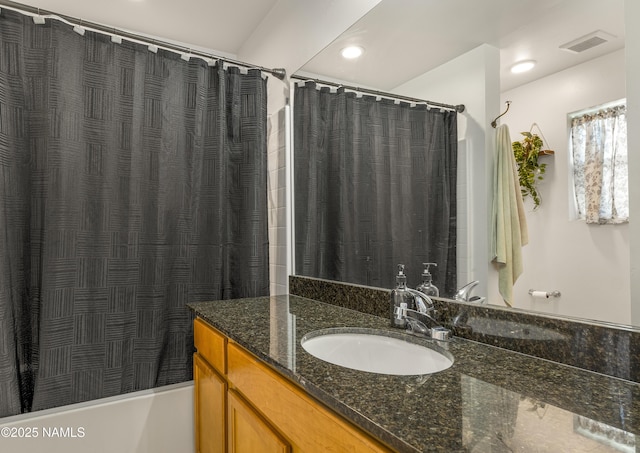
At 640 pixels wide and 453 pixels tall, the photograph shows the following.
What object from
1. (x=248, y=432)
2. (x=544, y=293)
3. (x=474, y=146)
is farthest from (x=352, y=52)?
(x=248, y=432)

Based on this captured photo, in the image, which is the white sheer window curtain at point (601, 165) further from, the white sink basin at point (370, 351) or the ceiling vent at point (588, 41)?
the white sink basin at point (370, 351)

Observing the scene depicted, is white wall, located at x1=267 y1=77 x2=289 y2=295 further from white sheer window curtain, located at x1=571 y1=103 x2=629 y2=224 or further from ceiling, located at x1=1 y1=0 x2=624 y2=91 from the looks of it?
white sheer window curtain, located at x1=571 y1=103 x2=629 y2=224

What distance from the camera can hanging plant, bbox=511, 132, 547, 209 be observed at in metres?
0.94

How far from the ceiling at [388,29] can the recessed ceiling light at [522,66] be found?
1 cm

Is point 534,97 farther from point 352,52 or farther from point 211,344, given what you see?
point 211,344

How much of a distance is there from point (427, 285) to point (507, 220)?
0.36 metres

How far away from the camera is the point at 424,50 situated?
130 centimetres

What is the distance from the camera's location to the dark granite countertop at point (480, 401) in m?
0.54

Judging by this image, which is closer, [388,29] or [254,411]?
[254,411]

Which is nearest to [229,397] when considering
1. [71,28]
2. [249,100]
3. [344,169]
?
A: [344,169]

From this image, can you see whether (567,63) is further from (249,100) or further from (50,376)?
(50,376)

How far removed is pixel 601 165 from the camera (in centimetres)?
82

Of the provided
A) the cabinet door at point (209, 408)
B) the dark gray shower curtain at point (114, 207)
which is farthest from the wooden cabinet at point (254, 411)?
the dark gray shower curtain at point (114, 207)

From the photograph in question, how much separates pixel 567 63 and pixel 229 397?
4.47ft
